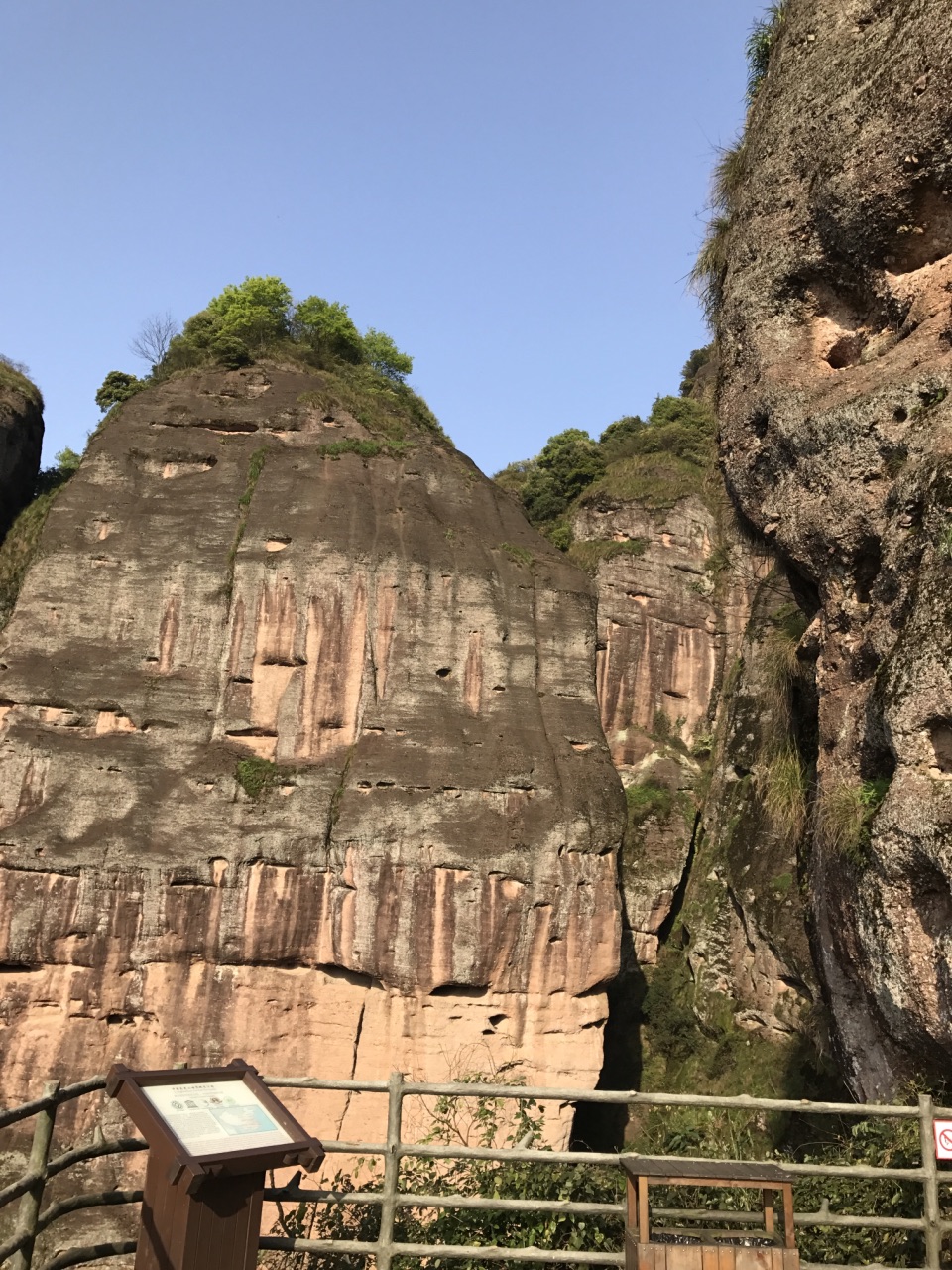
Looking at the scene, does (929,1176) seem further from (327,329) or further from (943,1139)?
(327,329)

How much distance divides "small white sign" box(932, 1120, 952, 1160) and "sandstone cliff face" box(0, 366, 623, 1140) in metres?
15.2

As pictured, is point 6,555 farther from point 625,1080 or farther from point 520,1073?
point 625,1080

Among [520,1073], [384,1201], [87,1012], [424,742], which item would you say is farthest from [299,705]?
[384,1201]

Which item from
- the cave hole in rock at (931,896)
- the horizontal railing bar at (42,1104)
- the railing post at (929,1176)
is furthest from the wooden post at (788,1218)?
the horizontal railing bar at (42,1104)

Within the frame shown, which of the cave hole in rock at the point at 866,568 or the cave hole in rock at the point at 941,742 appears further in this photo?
the cave hole in rock at the point at 866,568

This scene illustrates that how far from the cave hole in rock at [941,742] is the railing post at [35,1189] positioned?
6.43m

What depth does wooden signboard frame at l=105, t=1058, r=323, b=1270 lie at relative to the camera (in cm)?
500

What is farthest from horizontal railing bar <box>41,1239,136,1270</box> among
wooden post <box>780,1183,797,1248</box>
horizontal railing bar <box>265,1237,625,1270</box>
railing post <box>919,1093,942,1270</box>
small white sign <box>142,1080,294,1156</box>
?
railing post <box>919,1093,942,1270</box>

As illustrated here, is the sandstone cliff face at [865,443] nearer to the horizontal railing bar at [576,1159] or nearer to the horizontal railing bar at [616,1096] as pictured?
the horizontal railing bar at [616,1096]

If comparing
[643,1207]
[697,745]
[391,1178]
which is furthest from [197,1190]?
[697,745]

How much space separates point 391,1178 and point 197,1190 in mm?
1875

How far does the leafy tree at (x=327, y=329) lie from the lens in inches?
1400

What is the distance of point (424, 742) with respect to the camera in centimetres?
2306

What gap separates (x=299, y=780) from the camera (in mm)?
22781
